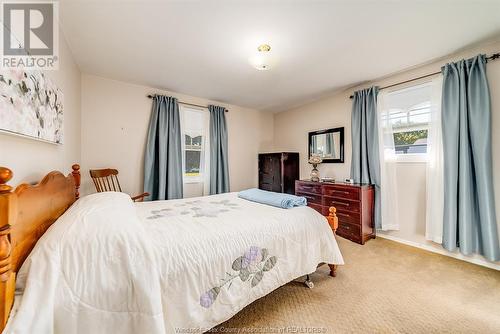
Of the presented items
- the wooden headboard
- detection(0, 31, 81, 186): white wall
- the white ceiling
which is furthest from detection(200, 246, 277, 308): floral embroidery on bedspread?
the white ceiling

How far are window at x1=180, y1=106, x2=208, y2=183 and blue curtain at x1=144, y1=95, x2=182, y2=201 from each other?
0.84 feet

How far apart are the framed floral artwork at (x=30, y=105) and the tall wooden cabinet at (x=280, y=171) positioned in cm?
334

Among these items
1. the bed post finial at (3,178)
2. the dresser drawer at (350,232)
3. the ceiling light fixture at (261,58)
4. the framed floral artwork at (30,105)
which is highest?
the ceiling light fixture at (261,58)

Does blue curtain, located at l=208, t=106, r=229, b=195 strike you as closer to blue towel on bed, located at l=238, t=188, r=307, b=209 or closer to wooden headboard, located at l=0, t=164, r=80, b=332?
blue towel on bed, located at l=238, t=188, r=307, b=209

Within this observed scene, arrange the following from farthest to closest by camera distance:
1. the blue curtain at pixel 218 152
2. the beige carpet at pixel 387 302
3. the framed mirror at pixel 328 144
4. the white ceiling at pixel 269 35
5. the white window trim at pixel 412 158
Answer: the blue curtain at pixel 218 152 → the framed mirror at pixel 328 144 → the white window trim at pixel 412 158 → the white ceiling at pixel 269 35 → the beige carpet at pixel 387 302

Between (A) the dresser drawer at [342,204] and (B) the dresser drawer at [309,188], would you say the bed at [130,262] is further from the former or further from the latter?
(B) the dresser drawer at [309,188]

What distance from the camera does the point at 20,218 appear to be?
85cm

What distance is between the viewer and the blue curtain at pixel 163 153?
3.17 m

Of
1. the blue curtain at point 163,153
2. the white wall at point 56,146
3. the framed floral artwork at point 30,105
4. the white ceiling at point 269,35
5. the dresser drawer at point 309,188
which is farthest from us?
the dresser drawer at point 309,188

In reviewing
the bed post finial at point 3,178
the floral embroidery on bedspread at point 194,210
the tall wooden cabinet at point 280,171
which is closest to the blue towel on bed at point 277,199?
the floral embroidery on bedspread at point 194,210

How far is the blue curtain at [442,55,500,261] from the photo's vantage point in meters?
2.05

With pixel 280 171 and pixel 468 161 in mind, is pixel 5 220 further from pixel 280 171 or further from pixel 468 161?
pixel 280 171

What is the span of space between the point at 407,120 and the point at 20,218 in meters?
3.87

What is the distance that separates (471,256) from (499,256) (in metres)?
0.24
